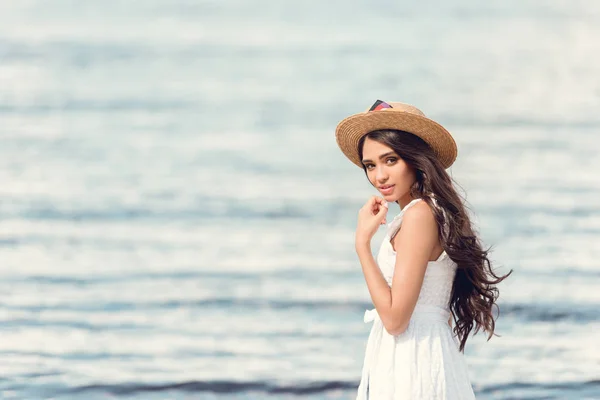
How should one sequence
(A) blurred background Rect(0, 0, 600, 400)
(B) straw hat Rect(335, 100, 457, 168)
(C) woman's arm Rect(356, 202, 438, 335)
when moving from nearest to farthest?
(C) woman's arm Rect(356, 202, 438, 335) < (B) straw hat Rect(335, 100, 457, 168) < (A) blurred background Rect(0, 0, 600, 400)

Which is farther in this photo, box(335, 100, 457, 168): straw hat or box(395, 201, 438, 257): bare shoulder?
box(335, 100, 457, 168): straw hat


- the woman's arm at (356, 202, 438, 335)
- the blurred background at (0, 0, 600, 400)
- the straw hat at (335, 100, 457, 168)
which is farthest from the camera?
the blurred background at (0, 0, 600, 400)

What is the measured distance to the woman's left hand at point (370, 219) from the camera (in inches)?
104

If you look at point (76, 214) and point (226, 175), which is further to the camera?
point (226, 175)

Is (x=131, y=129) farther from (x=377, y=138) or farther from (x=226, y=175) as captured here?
(x=377, y=138)

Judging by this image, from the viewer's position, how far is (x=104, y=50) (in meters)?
12.7

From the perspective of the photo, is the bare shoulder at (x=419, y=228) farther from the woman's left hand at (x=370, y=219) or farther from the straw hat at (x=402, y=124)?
the straw hat at (x=402, y=124)

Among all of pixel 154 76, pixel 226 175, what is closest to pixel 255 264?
pixel 226 175

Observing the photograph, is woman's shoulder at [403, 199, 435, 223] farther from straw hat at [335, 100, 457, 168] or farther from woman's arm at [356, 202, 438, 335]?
straw hat at [335, 100, 457, 168]

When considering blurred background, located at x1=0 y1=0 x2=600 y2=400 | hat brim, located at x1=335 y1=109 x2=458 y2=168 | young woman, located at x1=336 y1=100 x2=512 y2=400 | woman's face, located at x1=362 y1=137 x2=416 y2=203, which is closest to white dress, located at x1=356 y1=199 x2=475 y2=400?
young woman, located at x1=336 y1=100 x2=512 y2=400

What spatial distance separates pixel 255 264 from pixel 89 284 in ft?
4.81

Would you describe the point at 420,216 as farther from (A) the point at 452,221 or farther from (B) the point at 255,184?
(B) the point at 255,184

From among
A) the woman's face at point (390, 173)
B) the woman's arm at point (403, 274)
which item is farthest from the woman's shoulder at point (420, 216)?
the woman's face at point (390, 173)

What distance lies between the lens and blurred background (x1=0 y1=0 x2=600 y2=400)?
6426 millimetres
